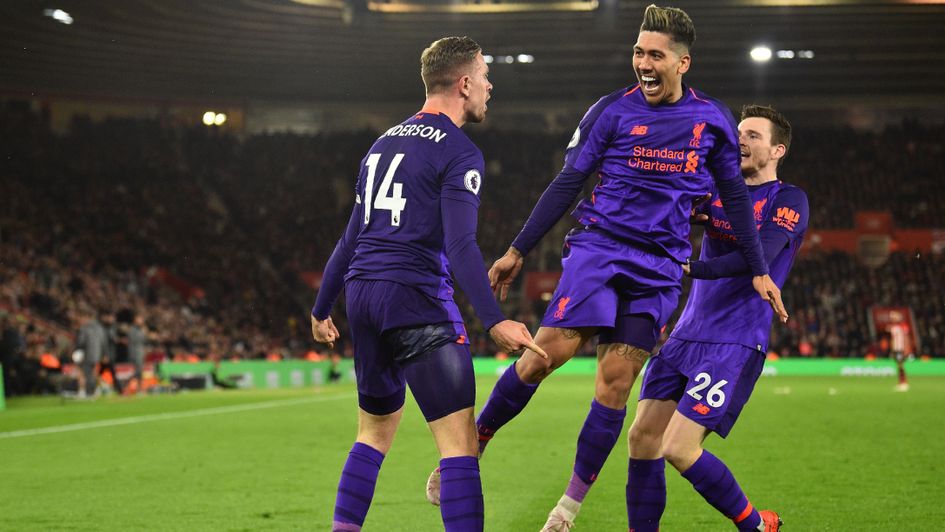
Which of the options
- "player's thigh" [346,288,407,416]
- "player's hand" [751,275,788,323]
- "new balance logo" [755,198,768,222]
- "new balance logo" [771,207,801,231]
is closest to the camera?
"player's thigh" [346,288,407,416]

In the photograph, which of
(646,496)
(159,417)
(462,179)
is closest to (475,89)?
(462,179)

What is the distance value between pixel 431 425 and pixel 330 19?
96.9ft

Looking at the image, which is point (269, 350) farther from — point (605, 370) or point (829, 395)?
point (605, 370)

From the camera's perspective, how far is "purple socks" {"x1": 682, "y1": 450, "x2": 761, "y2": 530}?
5.26 metres

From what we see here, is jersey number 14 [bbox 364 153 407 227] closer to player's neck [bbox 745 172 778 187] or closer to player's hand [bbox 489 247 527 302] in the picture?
player's hand [bbox 489 247 527 302]

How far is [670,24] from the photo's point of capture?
525cm

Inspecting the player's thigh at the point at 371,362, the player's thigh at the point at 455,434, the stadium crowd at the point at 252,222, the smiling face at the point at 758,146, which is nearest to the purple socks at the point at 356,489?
the player's thigh at the point at 371,362

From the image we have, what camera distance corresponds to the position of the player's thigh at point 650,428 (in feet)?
17.8

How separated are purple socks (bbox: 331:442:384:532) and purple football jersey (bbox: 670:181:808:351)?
5.67ft

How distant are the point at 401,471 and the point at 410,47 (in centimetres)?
2762

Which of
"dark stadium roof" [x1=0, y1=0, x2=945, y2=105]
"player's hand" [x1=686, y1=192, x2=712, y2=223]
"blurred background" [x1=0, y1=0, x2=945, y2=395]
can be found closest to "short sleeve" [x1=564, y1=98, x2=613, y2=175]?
"player's hand" [x1=686, y1=192, x2=712, y2=223]

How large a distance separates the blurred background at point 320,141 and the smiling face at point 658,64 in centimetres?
2191

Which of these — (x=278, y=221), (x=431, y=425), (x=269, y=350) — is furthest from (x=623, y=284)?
(x=278, y=221)

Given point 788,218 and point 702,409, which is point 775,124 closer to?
point 788,218
